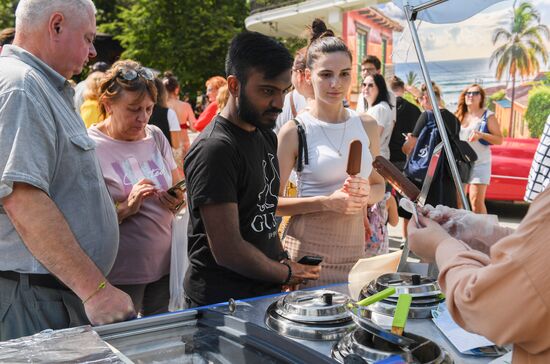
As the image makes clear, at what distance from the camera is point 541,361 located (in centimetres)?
92

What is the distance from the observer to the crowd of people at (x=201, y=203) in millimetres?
1046

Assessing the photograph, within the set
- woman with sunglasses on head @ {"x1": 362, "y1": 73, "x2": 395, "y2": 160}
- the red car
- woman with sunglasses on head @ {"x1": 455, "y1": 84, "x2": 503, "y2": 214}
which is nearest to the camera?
woman with sunglasses on head @ {"x1": 362, "y1": 73, "x2": 395, "y2": 160}

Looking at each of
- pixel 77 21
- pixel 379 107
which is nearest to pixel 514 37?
pixel 379 107

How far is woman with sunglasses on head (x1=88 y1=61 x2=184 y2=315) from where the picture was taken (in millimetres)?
2482

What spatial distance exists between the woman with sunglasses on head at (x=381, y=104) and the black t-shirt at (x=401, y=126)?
0.74ft

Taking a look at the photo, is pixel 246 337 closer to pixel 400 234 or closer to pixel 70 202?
pixel 70 202

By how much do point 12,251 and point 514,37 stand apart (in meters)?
7.03

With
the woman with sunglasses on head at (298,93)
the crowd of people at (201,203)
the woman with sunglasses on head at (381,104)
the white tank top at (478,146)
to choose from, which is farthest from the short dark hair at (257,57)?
the white tank top at (478,146)

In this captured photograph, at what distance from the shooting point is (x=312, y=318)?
1.37m

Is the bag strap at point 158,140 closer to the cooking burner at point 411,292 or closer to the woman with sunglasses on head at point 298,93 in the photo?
the woman with sunglasses on head at point 298,93

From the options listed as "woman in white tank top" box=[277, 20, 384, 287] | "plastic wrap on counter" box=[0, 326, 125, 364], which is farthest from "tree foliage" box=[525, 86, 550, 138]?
"plastic wrap on counter" box=[0, 326, 125, 364]

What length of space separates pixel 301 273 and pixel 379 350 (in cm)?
76

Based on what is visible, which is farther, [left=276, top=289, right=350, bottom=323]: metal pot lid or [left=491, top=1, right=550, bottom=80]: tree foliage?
[left=491, top=1, right=550, bottom=80]: tree foliage

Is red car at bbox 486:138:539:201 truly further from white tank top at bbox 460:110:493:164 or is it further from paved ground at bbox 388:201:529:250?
white tank top at bbox 460:110:493:164
